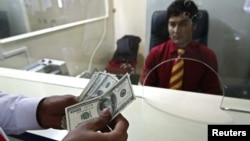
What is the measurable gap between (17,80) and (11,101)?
1.66 feet

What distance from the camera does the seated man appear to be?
120 centimetres

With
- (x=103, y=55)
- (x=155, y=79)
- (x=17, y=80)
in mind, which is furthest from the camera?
(x=103, y=55)

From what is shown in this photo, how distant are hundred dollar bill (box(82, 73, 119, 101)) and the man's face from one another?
0.71 meters

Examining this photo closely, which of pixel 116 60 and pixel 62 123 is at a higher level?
pixel 62 123

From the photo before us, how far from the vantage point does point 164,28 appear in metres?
1.53

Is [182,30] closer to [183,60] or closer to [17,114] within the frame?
[183,60]

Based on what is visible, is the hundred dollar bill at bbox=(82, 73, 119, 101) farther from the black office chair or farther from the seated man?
the black office chair

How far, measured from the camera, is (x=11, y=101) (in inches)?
26.6

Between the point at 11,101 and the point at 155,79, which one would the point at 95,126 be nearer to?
the point at 11,101

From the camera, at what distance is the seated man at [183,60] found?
1.20m

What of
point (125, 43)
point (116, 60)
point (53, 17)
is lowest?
point (116, 60)

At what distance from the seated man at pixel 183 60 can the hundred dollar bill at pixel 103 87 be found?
1.71ft

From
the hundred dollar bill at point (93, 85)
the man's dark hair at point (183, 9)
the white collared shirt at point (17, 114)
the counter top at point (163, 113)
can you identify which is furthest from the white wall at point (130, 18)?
the white collared shirt at point (17, 114)

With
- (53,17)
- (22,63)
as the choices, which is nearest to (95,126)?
(22,63)
